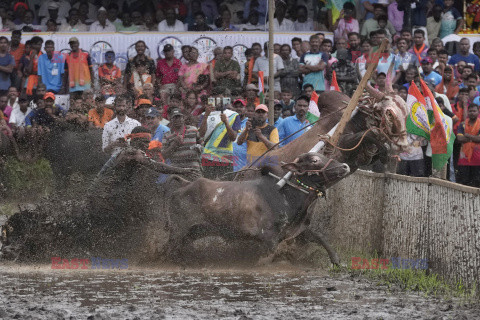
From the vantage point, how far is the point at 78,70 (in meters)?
19.1

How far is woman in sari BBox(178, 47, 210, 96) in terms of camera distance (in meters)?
18.2

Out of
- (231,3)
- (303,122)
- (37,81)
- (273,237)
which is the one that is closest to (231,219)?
(273,237)

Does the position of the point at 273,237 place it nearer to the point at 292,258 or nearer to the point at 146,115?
the point at 292,258

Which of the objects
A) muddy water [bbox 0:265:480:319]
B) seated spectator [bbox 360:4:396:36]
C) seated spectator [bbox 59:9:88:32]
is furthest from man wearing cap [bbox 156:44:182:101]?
muddy water [bbox 0:265:480:319]

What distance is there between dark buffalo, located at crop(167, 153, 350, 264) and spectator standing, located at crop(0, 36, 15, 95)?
929 cm

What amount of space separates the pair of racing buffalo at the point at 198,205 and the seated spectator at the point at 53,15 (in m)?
9.57

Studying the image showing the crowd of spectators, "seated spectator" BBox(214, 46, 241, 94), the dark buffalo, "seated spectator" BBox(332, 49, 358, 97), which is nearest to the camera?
the dark buffalo

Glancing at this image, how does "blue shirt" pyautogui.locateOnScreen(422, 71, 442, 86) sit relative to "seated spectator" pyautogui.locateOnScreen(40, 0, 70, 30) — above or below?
below

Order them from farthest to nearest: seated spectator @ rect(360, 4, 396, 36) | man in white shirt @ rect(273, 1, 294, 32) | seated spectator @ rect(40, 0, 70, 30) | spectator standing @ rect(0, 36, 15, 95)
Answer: seated spectator @ rect(40, 0, 70, 30)
man in white shirt @ rect(273, 1, 294, 32)
seated spectator @ rect(360, 4, 396, 36)
spectator standing @ rect(0, 36, 15, 95)

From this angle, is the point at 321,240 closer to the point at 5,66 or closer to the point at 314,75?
the point at 314,75

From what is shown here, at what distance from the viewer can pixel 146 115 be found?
584 inches

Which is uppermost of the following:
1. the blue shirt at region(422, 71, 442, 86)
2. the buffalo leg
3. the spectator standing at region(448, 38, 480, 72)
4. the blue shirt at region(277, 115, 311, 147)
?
the spectator standing at region(448, 38, 480, 72)

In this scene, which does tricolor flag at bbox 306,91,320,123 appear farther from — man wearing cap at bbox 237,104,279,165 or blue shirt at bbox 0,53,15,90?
blue shirt at bbox 0,53,15,90

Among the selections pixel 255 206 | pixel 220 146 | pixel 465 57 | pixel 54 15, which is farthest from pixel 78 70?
pixel 255 206
